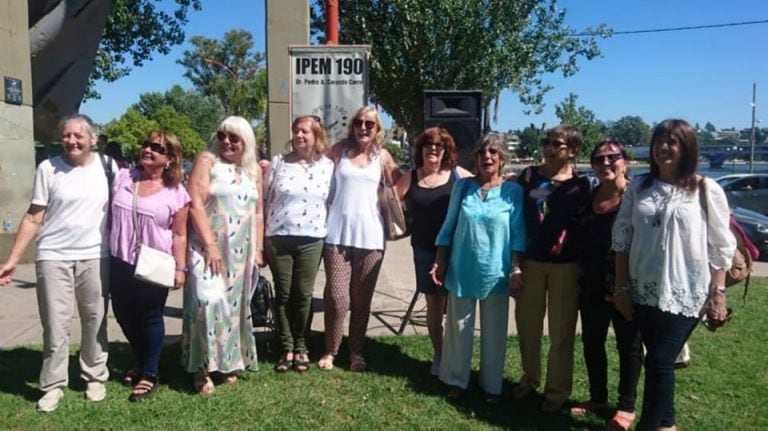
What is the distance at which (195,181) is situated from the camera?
160 inches

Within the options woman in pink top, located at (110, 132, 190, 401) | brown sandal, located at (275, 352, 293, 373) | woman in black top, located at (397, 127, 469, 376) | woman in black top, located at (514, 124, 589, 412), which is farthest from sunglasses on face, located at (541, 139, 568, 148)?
brown sandal, located at (275, 352, 293, 373)

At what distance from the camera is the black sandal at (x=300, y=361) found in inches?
183

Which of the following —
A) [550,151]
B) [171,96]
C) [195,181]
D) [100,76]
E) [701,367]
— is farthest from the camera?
[171,96]

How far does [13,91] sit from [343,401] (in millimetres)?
7311

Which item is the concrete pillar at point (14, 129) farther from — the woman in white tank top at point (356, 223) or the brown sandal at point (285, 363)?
the woman in white tank top at point (356, 223)

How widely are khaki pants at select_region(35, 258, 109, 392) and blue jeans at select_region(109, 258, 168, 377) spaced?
8 cm

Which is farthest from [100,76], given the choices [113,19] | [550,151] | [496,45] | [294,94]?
[550,151]

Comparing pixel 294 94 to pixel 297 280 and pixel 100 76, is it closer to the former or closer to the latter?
pixel 297 280

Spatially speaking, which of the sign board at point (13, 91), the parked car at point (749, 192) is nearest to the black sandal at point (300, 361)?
the sign board at point (13, 91)

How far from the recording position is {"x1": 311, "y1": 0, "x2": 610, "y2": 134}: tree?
1608 centimetres

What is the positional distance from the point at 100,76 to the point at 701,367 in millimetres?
17844

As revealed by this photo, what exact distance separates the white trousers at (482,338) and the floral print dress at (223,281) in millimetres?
1406

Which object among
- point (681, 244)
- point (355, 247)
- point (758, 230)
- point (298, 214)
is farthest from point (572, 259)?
point (758, 230)

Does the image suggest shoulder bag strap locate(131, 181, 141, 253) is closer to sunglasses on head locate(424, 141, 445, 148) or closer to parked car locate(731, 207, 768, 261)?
sunglasses on head locate(424, 141, 445, 148)
